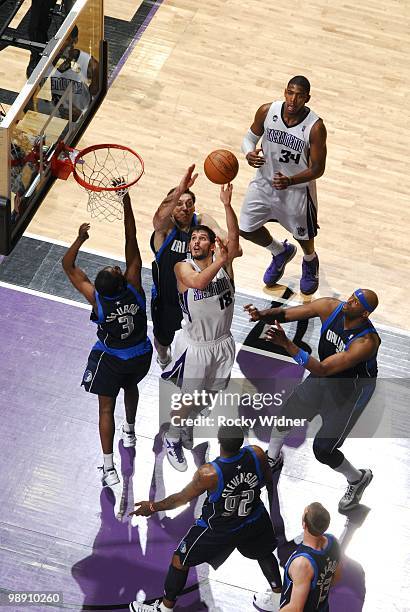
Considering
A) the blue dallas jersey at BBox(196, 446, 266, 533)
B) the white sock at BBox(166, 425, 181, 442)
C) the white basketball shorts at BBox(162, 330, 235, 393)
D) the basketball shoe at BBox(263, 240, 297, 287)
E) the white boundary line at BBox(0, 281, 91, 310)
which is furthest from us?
the basketball shoe at BBox(263, 240, 297, 287)

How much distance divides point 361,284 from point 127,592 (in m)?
3.54

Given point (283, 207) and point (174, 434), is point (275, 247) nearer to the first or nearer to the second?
point (283, 207)

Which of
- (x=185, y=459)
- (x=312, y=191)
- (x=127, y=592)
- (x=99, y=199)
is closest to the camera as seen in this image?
(x=127, y=592)

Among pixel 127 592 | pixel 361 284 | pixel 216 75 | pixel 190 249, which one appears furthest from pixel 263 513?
pixel 216 75

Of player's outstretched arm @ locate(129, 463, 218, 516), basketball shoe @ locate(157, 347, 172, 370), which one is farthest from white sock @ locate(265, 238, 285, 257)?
player's outstretched arm @ locate(129, 463, 218, 516)

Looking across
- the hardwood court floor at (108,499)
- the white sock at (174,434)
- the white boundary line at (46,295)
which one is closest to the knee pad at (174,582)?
the hardwood court floor at (108,499)

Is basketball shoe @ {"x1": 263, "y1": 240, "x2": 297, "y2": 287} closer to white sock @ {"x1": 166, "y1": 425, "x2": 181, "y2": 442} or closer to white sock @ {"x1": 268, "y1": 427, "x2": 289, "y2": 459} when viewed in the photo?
white sock @ {"x1": 268, "y1": 427, "x2": 289, "y2": 459}

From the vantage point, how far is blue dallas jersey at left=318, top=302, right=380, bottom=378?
6.80 meters

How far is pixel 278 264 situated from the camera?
29.1 feet

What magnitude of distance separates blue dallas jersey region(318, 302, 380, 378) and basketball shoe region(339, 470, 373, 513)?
897 mm

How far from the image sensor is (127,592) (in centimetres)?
689

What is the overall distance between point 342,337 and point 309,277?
2034 mm

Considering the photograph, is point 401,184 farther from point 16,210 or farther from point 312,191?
point 16,210

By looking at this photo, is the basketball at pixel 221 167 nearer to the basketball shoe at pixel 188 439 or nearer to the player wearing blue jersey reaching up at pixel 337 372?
the player wearing blue jersey reaching up at pixel 337 372
